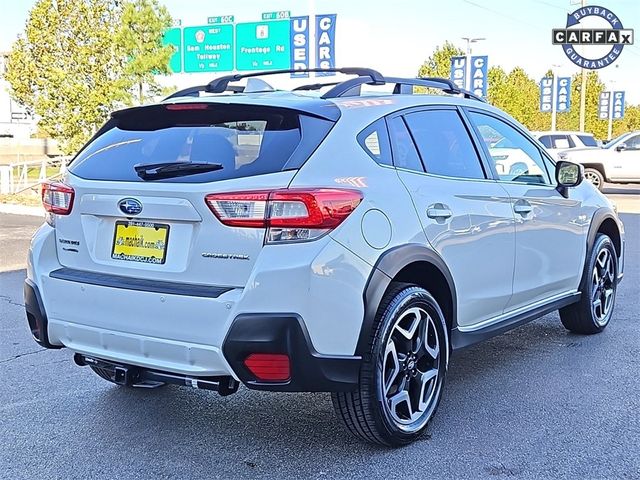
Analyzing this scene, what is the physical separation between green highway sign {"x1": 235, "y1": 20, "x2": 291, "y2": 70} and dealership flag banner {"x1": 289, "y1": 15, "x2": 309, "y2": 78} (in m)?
1.23

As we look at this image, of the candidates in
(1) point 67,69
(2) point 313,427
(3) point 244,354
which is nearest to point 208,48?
(1) point 67,69

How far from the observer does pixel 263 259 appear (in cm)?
308

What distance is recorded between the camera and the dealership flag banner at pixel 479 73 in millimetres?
27938

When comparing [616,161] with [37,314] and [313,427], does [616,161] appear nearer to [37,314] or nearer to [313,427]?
[313,427]

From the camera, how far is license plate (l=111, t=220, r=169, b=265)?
3289mm

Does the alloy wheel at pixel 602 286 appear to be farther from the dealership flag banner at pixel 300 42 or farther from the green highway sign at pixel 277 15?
the green highway sign at pixel 277 15

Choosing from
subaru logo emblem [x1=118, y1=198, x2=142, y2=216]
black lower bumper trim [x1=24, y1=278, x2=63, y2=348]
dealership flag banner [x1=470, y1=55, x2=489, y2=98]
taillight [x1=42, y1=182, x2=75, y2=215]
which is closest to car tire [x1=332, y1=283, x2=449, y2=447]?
subaru logo emblem [x1=118, y1=198, x2=142, y2=216]

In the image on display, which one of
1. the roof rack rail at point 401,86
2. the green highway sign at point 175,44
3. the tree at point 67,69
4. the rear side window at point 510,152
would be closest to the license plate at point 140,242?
the roof rack rail at point 401,86

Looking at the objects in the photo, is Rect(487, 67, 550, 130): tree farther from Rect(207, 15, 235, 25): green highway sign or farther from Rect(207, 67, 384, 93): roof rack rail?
Rect(207, 67, 384, 93): roof rack rail

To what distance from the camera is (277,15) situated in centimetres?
2289

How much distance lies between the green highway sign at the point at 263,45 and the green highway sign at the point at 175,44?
2360 mm

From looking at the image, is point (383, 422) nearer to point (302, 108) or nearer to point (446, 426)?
point (446, 426)

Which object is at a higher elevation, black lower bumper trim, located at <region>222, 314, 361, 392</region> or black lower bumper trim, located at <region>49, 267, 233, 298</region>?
black lower bumper trim, located at <region>49, 267, 233, 298</region>

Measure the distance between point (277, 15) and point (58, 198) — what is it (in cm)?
2031
